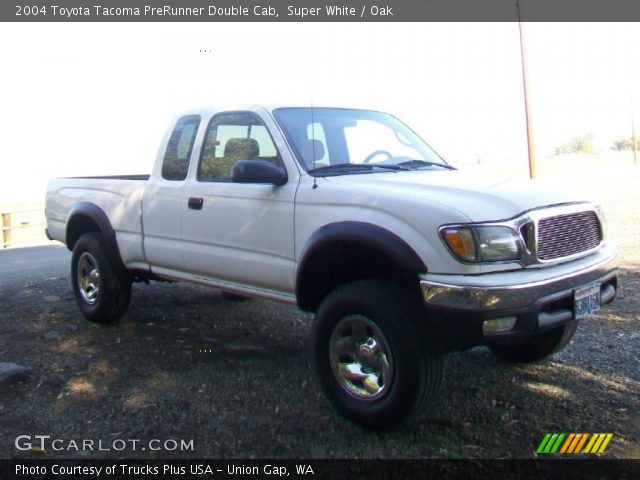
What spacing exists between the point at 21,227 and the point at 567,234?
1678cm

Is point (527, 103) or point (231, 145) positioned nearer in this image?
point (231, 145)

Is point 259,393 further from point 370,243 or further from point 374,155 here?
point 374,155

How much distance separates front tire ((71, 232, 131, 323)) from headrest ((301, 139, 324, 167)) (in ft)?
8.04

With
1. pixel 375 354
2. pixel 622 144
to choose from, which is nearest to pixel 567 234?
pixel 375 354

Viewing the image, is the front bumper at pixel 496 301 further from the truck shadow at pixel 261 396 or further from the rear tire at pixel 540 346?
the rear tire at pixel 540 346

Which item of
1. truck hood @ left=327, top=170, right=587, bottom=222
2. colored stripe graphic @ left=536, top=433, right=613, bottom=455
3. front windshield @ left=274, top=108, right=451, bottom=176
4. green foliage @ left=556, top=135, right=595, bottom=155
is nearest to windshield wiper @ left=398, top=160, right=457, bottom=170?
front windshield @ left=274, top=108, right=451, bottom=176

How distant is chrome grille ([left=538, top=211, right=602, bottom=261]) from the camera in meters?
3.59

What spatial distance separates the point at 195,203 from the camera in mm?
5016

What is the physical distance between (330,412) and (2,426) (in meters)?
2.01

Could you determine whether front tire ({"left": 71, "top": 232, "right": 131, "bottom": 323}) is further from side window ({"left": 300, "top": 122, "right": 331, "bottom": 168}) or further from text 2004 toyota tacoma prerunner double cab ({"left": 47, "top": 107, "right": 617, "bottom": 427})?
side window ({"left": 300, "top": 122, "right": 331, "bottom": 168})

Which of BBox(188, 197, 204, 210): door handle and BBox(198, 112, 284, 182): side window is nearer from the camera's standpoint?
BBox(198, 112, 284, 182): side window

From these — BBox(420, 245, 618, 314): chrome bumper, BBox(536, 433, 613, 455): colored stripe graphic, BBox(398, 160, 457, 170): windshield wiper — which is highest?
BBox(398, 160, 457, 170): windshield wiper

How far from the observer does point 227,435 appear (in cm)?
373
